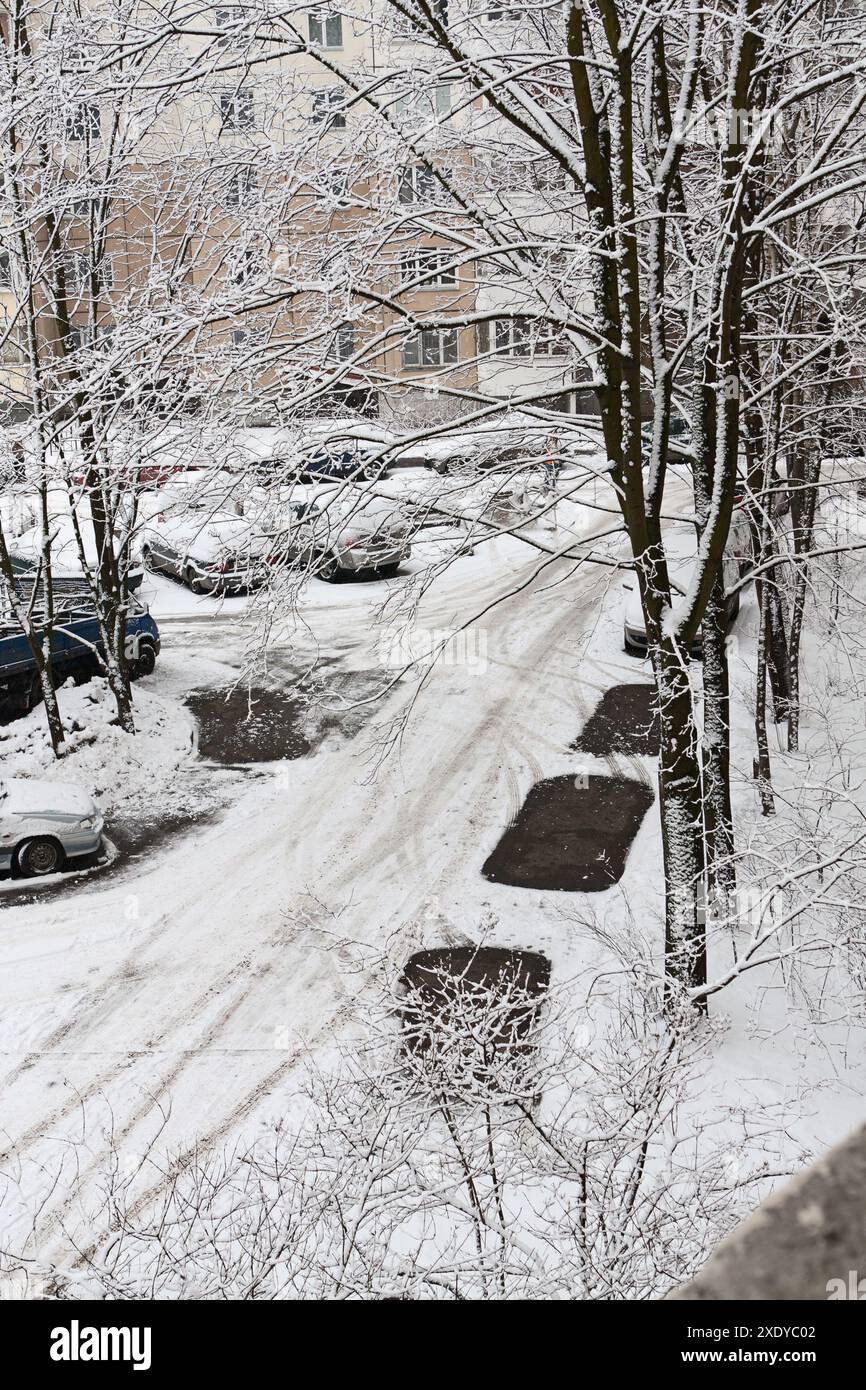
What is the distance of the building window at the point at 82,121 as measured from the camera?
28.6 feet

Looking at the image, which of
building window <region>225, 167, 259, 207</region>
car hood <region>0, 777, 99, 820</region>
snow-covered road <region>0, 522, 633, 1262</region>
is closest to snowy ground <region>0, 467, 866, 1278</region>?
snow-covered road <region>0, 522, 633, 1262</region>

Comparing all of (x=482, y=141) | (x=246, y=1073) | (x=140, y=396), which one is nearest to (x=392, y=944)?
(x=246, y=1073)

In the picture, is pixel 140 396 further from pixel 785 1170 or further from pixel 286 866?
pixel 785 1170

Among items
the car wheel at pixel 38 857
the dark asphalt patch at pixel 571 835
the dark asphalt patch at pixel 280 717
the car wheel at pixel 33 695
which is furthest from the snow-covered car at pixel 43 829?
the dark asphalt patch at pixel 571 835

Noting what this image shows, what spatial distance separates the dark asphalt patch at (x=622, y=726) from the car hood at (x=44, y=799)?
6574mm

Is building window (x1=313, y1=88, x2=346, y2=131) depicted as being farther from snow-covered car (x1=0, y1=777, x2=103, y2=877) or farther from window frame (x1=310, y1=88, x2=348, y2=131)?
snow-covered car (x1=0, y1=777, x2=103, y2=877)

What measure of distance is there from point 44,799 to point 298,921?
3651mm

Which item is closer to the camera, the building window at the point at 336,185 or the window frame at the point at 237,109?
the building window at the point at 336,185

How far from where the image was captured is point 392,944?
11.3 metres

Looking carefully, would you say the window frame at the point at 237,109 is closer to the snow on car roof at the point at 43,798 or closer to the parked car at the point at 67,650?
the snow on car roof at the point at 43,798

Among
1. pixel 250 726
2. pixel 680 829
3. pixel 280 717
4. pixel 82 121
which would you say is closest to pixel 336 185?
pixel 82 121

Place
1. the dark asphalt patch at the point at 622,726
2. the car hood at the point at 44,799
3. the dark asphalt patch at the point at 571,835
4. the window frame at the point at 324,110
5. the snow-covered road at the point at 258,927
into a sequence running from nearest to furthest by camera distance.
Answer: the window frame at the point at 324,110 < the snow-covered road at the point at 258,927 < the dark asphalt patch at the point at 571,835 < the car hood at the point at 44,799 < the dark asphalt patch at the point at 622,726

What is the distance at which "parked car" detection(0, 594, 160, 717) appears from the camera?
1661 centimetres

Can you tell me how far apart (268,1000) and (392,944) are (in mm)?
1280
